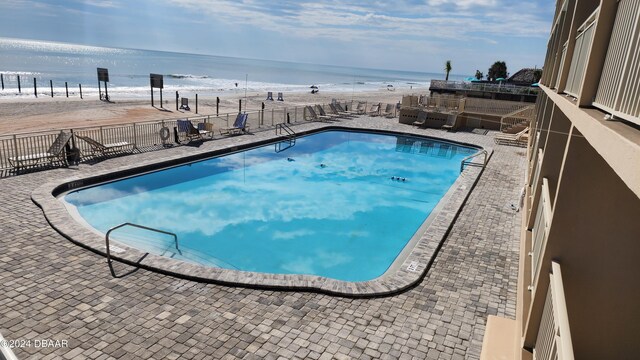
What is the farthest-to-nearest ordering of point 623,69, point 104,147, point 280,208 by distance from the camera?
point 104,147 < point 280,208 < point 623,69

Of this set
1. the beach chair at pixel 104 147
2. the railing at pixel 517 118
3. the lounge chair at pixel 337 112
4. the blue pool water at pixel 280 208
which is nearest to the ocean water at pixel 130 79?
the lounge chair at pixel 337 112

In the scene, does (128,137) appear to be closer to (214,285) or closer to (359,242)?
(359,242)

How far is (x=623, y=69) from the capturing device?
7.64 ft

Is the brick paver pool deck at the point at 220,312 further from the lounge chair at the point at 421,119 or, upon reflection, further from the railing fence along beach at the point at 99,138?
the lounge chair at the point at 421,119

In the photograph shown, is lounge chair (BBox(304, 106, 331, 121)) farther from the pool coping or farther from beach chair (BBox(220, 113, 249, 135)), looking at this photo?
the pool coping

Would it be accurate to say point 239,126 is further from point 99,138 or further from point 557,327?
point 557,327

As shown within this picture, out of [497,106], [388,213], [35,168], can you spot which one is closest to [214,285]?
[388,213]

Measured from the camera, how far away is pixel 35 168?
12.9 meters

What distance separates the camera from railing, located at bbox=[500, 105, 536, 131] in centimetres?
2512

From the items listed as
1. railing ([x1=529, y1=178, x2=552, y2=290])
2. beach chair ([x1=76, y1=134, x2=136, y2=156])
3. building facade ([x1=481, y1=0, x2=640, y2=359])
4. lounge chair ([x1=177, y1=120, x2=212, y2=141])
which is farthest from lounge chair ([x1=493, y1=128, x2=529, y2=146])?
building facade ([x1=481, y1=0, x2=640, y2=359])

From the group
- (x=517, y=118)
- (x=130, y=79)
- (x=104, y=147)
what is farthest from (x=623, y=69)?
(x=130, y=79)

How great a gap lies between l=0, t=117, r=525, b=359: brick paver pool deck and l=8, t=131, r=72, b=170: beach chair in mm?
5008

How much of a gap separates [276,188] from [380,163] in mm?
6255

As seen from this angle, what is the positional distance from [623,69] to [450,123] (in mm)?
24462
